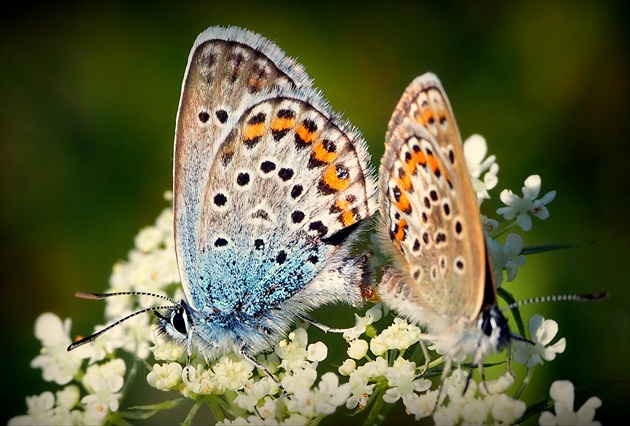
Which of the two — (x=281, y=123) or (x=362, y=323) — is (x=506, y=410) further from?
(x=281, y=123)

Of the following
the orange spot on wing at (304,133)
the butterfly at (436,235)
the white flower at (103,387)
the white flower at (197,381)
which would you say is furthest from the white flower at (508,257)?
the white flower at (103,387)

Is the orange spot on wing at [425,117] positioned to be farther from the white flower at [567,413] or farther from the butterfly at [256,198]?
the white flower at [567,413]

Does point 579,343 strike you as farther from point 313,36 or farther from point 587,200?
point 313,36

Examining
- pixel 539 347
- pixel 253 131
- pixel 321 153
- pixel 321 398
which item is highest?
pixel 253 131

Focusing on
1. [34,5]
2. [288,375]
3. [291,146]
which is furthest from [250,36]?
[34,5]

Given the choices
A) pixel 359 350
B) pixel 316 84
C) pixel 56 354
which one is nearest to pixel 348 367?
pixel 359 350

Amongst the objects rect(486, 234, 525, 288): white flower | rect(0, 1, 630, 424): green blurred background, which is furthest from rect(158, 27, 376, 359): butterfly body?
rect(0, 1, 630, 424): green blurred background

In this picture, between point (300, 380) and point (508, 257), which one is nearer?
point (300, 380)
